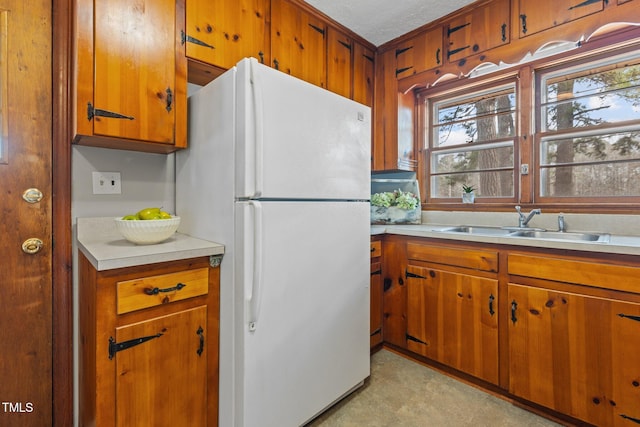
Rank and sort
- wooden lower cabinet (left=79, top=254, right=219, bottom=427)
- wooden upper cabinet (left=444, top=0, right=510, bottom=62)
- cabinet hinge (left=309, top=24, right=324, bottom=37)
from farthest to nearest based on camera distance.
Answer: cabinet hinge (left=309, top=24, right=324, bottom=37) < wooden upper cabinet (left=444, top=0, right=510, bottom=62) < wooden lower cabinet (left=79, top=254, right=219, bottom=427)

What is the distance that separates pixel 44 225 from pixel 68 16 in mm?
953

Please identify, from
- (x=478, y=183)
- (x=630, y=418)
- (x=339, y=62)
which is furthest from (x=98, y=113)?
(x=630, y=418)

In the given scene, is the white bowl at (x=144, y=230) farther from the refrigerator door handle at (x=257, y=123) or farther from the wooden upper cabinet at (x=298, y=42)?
the wooden upper cabinet at (x=298, y=42)

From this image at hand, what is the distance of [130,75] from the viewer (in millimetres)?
1381

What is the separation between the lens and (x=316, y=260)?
150 centimetres

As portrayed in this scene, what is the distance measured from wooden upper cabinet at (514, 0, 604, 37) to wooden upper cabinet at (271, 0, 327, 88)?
125 centimetres

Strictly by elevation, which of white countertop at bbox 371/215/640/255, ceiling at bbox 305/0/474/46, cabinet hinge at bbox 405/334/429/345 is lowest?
cabinet hinge at bbox 405/334/429/345

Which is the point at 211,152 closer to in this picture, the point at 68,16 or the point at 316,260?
the point at 316,260

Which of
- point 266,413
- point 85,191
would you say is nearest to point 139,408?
point 266,413

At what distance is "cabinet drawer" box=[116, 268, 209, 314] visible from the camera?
1111mm

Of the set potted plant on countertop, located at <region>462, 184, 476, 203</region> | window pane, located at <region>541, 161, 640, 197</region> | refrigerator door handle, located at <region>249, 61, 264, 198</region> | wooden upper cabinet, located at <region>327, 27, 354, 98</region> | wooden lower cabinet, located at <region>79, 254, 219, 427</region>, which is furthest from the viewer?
potted plant on countertop, located at <region>462, 184, 476, 203</region>

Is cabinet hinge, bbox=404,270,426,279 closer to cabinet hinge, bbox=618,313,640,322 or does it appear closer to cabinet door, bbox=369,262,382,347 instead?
cabinet door, bbox=369,262,382,347

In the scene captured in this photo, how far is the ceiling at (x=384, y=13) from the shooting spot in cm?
207

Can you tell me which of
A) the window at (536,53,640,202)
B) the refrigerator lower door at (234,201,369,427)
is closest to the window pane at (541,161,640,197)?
the window at (536,53,640,202)
